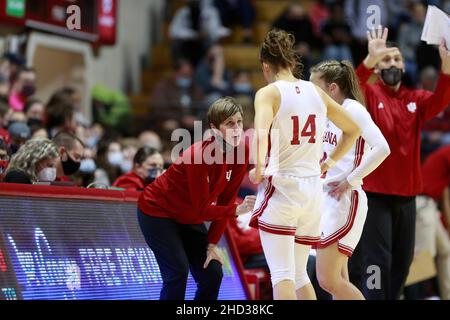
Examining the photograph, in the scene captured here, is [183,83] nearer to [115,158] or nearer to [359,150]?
[115,158]

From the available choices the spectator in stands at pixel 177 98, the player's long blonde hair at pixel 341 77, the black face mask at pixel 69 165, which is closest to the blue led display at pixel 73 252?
the black face mask at pixel 69 165

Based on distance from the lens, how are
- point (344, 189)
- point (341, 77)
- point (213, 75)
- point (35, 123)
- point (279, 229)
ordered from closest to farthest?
point (279, 229)
point (344, 189)
point (341, 77)
point (35, 123)
point (213, 75)

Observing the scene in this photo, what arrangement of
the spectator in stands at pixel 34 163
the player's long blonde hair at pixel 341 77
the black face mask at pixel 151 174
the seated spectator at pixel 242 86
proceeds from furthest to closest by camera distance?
the seated spectator at pixel 242 86 < the black face mask at pixel 151 174 < the spectator in stands at pixel 34 163 < the player's long blonde hair at pixel 341 77

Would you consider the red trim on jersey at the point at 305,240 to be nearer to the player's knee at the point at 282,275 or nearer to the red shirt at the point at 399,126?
the player's knee at the point at 282,275

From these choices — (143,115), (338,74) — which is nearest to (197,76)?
(143,115)

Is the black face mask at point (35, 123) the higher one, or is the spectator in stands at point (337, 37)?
the spectator in stands at point (337, 37)

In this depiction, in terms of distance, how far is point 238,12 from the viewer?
1479cm

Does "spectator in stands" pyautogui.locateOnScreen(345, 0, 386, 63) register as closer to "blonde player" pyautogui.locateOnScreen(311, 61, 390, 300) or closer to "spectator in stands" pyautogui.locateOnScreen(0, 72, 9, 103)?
"spectator in stands" pyautogui.locateOnScreen(0, 72, 9, 103)

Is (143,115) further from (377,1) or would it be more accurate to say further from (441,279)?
(441,279)

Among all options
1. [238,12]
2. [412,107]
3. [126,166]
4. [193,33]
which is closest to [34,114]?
[126,166]

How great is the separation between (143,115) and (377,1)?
148 inches

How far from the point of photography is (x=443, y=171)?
10016mm

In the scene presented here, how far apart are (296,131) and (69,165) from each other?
8.09 feet

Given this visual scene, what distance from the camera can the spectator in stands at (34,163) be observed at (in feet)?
21.1
